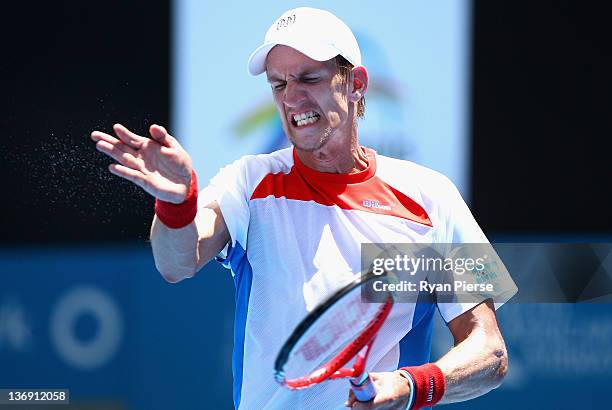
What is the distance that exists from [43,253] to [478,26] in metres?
2.04

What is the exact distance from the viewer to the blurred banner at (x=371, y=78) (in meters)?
4.50

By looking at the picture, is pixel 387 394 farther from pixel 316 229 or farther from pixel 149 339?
pixel 149 339

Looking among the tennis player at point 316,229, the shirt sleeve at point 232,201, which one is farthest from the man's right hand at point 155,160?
the shirt sleeve at point 232,201

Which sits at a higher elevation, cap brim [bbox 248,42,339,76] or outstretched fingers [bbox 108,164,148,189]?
cap brim [bbox 248,42,339,76]

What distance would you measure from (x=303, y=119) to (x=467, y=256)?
52 centimetres

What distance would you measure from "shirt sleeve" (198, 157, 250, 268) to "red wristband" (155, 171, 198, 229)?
188mm

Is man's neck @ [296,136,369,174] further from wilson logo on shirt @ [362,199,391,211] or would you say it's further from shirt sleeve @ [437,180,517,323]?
shirt sleeve @ [437,180,517,323]

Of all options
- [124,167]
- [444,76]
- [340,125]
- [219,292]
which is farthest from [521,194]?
[124,167]

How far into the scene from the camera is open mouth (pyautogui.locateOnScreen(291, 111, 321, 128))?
2563 millimetres

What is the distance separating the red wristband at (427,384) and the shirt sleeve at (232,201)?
48 cm

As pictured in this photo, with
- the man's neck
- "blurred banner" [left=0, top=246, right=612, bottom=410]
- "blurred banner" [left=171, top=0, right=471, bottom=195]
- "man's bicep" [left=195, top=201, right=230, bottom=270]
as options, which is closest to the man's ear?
the man's neck

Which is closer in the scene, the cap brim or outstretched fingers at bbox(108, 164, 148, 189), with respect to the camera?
outstretched fingers at bbox(108, 164, 148, 189)

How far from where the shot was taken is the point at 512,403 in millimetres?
4453

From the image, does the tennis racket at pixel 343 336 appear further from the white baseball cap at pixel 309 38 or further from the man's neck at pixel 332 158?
the white baseball cap at pixel 309 38
